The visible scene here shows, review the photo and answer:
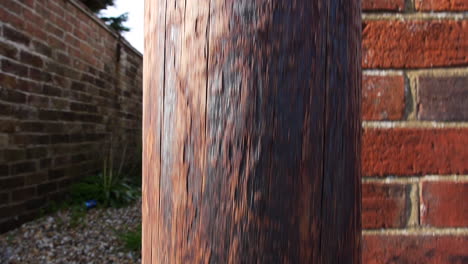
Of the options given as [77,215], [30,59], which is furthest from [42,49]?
[77,215]

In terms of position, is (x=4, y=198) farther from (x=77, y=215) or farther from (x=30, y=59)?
(x=30, y=59)

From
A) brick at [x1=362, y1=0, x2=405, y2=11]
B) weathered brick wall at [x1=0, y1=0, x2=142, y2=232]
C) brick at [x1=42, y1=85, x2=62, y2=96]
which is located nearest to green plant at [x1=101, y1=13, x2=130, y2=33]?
weathered brick wall at [x1=0, y1=0, x2=142, y2=232]

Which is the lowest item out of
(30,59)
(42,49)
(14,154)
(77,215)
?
(77,215)

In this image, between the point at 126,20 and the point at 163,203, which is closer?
the point at 163,203

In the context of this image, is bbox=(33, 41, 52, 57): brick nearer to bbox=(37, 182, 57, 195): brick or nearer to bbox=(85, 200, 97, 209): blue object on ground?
bbox=(37, 182, 57, 195): brick

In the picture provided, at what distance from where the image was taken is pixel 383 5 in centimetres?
81

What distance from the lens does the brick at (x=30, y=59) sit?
368 cm

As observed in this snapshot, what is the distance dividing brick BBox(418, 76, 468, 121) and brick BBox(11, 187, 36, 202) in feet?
12.0

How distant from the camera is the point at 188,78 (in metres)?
0.48

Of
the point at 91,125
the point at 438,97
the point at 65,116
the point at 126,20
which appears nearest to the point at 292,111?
the point at 438,97

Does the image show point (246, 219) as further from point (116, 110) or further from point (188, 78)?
point (116, 110)

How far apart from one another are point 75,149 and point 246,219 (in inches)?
184

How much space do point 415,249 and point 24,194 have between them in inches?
148

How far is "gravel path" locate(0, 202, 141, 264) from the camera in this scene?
329 centimetres
